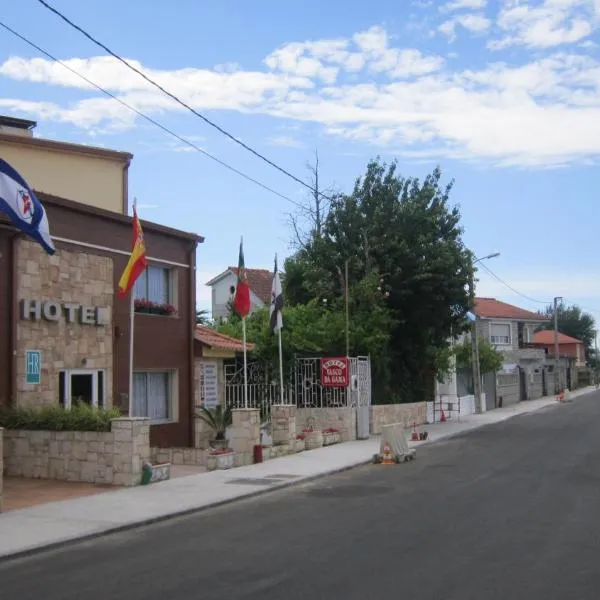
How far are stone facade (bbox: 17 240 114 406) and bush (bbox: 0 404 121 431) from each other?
0.45m

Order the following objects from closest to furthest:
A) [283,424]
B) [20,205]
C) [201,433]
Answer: [20,205]
[283,424]
[201,433]

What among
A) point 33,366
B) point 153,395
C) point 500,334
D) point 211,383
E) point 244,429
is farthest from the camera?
point 500,334

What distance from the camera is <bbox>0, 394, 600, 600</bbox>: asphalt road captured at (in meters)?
7.29

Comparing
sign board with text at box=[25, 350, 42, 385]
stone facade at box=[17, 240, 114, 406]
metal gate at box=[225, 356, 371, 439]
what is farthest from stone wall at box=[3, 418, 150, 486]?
metal gate at box=[225, 356, 371, 439]

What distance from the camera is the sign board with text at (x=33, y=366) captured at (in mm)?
16141

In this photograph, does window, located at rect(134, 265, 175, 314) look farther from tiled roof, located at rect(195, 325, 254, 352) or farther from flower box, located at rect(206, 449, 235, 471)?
flower box, located at rect(206, 449, 235, 471)

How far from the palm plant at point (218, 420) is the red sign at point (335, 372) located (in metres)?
4.76

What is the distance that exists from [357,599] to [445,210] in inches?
983

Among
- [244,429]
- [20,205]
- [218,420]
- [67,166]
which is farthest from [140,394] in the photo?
[67,166]

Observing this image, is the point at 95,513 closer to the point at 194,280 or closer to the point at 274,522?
the point at 274,522

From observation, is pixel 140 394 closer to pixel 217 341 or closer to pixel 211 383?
pixel 211 383

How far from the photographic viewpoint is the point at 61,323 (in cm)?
1716

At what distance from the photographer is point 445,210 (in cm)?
3061

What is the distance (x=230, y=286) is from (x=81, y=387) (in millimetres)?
37041
